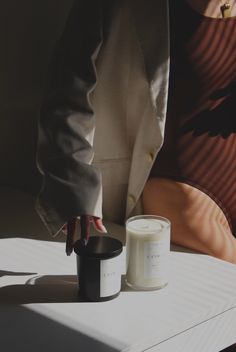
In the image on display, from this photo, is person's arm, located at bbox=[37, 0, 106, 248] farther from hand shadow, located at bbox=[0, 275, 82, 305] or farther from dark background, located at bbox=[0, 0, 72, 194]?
dark background, located at bbox=[0, 0, 72, 194]

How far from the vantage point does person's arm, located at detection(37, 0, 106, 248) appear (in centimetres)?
91

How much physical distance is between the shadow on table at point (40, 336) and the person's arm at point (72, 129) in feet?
0.58

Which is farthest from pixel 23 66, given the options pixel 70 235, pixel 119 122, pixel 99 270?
pixel 99 270

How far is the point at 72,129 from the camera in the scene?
0.93 m

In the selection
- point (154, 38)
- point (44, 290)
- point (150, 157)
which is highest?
point (154, 38)

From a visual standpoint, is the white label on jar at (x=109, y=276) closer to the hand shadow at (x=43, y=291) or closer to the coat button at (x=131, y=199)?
the hand shadow at (x=43, y=291)

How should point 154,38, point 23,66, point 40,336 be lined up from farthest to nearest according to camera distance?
point 23,66, point 154,38, point 40,336

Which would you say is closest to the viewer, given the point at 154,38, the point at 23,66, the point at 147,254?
the point at 147,254

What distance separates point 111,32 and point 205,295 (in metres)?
0.42

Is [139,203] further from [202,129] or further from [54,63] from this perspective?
[54,63]

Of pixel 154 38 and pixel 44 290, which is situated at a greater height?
pixel 154 38

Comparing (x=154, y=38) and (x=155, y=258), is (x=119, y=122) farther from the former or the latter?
(x=155, y=258)

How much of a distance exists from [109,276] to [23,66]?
0.67 m

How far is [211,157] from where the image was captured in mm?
1021
